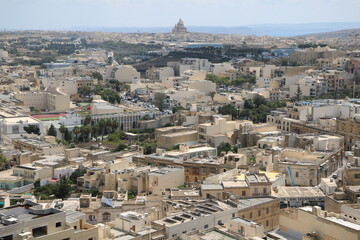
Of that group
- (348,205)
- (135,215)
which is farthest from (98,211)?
(348,205)

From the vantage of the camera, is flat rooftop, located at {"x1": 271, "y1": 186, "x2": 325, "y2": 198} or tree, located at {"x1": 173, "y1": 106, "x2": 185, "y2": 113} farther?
tree, located at {"x1": 173, "y1": 106, "x2": 185, "y2": 113}

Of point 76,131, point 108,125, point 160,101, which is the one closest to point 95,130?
point 76,131

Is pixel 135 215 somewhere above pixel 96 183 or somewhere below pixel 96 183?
above

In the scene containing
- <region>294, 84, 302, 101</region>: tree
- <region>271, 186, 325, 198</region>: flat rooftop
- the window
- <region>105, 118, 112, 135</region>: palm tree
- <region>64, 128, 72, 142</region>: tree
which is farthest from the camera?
<region>294, 84, 302, 101</region>: tree

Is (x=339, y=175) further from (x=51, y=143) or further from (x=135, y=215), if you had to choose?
(x=51, y=143)

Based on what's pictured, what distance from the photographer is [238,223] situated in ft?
48.0

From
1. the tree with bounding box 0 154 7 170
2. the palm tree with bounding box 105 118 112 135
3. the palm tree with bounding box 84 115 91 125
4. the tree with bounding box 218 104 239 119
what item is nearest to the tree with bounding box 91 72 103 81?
the palm tree with bounding box 84 115 91 125

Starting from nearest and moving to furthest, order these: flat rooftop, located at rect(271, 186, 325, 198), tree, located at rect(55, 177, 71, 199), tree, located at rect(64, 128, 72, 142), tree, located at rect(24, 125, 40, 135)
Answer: flat rooftop, located at rect(271, 186, 325, 198), tree, located at rect(55, 177, 71, 199), tree, located at rect(24, 125, 40, 135), tree, located at rect(64, 128, 72, 142)

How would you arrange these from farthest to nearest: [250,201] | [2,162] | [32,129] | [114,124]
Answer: [114,124], [32,129], [2,162], [250,201]

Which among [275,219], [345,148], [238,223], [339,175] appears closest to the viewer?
[238,223]

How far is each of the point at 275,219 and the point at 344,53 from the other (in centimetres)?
5437

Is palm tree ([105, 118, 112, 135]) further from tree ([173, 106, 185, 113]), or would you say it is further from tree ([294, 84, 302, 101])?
tree ([294, 84, 302, 101])

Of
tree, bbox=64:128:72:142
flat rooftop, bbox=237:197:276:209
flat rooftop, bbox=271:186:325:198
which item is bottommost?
tree, bbox=64:128:72:142

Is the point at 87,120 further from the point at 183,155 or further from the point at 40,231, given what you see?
the point at 40,231
